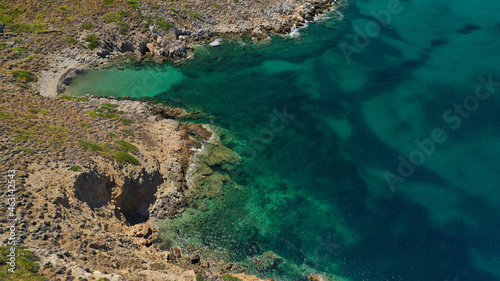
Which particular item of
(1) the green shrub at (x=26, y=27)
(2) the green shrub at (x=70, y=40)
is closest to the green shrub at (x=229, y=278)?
(2) the green shrub at (x=70, y=40)

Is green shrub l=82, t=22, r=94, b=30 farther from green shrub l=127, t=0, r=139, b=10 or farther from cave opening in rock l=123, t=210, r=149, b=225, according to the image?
cave opening in rock l=123, t=210, r=149, b=225

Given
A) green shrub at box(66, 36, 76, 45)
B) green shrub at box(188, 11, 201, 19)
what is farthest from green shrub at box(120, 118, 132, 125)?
green shrub at box(188, 11, 201, 19)

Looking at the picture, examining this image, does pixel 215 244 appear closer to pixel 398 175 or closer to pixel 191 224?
pixel 191 224

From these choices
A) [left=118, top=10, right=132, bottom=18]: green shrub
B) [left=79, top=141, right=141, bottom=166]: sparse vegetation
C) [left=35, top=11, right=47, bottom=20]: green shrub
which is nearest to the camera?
[left=79, top=141, right=141, bottom=166]: sparse vegetation

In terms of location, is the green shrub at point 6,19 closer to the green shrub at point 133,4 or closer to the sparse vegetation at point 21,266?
the green shrub at point 133,4

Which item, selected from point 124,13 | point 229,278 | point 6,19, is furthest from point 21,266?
point 6,19
